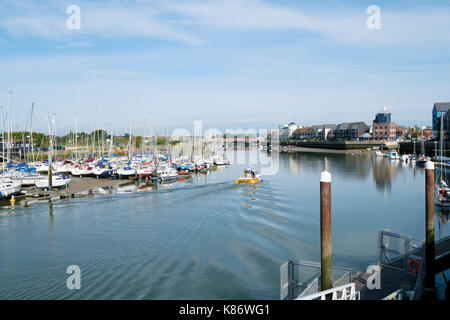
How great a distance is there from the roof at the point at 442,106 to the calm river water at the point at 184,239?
70.6 metres

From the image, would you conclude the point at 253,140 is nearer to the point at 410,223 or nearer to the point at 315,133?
the point at 315,133

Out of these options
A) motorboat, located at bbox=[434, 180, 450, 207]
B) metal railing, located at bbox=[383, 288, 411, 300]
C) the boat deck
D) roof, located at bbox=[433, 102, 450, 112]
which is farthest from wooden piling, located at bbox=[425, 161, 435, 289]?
roof, located at bbox=[433, 102, 450, 112]

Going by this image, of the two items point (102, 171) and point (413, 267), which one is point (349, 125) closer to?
point (102, 171)

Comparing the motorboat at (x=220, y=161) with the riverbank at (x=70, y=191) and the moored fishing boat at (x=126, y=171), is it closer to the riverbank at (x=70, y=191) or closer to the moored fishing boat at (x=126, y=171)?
the moored fishing boat at (x=126, y=171)

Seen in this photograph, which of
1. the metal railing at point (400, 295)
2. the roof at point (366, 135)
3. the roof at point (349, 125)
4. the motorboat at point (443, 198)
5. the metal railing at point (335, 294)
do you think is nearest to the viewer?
the metal railing at point (335, 294)

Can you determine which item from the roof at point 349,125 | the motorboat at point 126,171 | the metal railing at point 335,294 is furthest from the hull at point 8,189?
the roof at point 349,125

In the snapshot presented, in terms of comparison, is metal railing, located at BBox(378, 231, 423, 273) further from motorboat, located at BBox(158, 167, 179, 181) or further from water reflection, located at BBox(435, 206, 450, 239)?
motorboat, located at BBox(158, 167, 179, 181)

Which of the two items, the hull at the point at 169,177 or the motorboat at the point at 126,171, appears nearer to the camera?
the hull at the point at 169,177

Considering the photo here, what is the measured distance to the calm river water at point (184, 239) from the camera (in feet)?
38.9

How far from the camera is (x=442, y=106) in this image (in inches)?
3546

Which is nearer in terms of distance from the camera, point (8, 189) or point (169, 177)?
point (8, 189)

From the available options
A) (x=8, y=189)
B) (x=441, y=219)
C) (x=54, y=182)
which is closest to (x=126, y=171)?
(x=54, y=182)

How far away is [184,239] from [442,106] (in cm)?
9331

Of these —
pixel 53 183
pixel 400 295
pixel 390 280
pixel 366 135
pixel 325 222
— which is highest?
pixel 366 135
